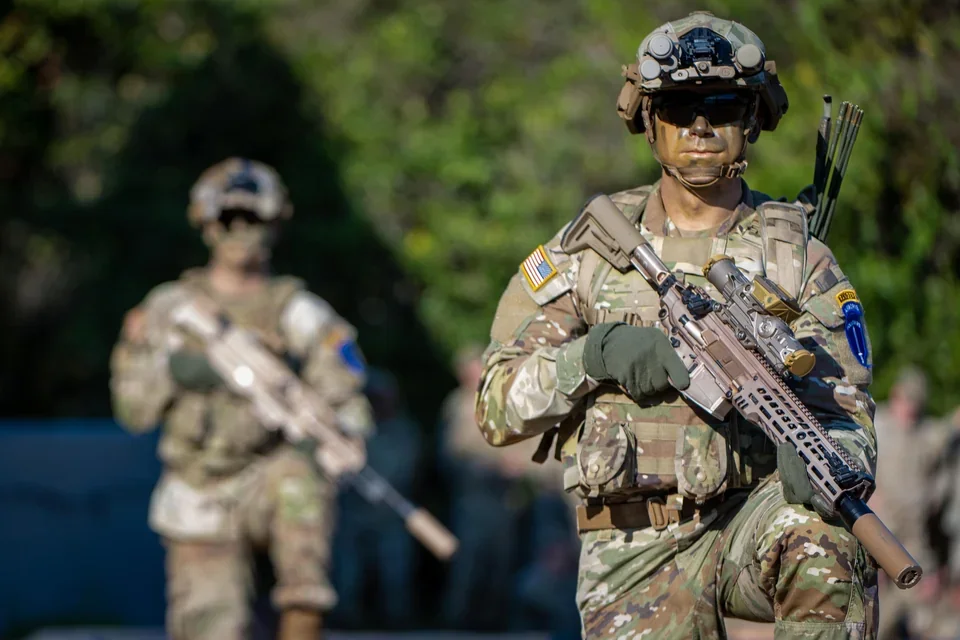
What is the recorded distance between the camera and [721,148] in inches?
200

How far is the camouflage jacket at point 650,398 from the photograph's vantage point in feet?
16.2

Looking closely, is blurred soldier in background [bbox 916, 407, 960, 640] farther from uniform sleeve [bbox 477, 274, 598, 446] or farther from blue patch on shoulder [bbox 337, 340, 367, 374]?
uniform sleeve [bbox 477, 274, 598, 446]

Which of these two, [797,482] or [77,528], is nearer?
[797,482]

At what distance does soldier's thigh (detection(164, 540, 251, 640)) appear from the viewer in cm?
803

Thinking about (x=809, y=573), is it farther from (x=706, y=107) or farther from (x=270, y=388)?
(x=270, y=388)

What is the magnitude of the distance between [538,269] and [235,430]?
3.28m

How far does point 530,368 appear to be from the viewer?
5070 millimetres

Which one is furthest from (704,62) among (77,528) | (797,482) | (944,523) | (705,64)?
(77,528)

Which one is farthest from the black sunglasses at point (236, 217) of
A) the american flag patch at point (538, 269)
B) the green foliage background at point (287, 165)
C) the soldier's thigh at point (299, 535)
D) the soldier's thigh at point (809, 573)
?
the green foliage background at point (287, 165)

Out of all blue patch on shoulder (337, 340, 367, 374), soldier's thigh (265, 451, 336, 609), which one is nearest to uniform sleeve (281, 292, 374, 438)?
blue patch on shoulder (337, 340, 367, 374)

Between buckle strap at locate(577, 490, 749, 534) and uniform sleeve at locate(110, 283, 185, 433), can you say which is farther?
uniform sleeve at locate(110, 283, 185, 433)

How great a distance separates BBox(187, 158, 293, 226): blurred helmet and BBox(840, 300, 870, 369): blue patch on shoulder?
4055mm

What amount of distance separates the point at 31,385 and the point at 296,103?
127 inches

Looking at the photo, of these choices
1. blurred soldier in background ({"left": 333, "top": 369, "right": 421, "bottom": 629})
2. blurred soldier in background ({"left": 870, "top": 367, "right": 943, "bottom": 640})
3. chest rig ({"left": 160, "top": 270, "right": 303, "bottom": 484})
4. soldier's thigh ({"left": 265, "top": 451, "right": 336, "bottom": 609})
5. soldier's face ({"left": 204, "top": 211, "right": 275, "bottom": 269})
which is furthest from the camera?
blurred soldier in background ({"left": 333, "top": 369, "right": 421, "bottom": 629})
